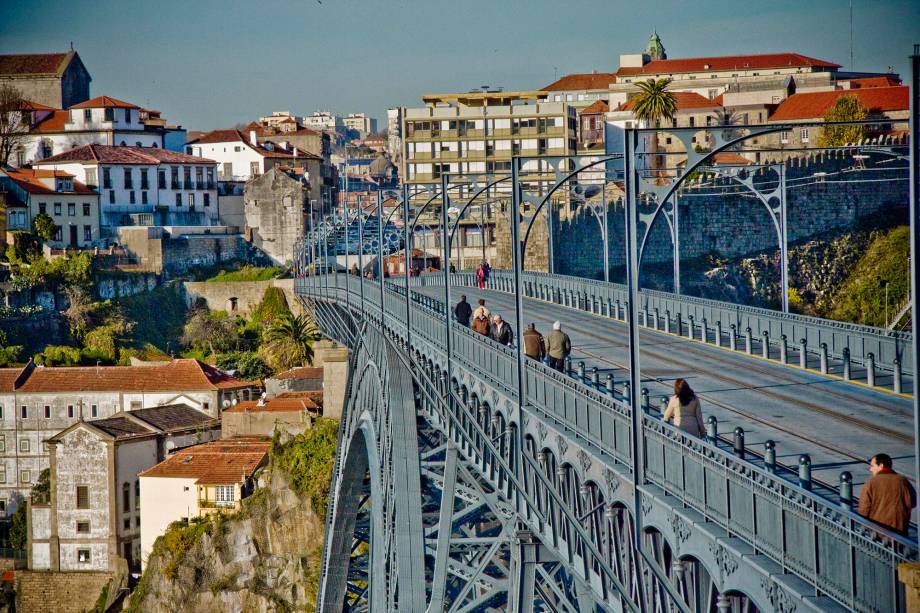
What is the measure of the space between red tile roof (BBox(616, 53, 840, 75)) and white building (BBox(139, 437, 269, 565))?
6965 centimetres

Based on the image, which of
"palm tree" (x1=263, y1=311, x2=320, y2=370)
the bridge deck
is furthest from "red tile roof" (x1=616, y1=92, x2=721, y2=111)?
the bridge deck

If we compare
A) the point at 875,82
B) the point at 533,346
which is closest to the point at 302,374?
the point at 533,346

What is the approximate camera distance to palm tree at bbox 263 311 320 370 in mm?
81500

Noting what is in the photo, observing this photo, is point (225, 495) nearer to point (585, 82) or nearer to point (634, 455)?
point (634, 455)

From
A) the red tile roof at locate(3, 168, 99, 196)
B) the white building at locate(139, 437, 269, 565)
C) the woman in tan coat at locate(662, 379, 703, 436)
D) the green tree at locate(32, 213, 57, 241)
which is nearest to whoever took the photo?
the woman in tan coat at locate(662, 379, 703, 436)

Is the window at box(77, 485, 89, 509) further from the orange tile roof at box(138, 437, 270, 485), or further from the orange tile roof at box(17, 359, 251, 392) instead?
the orange tile roof at box(17, 359, 251, 392)

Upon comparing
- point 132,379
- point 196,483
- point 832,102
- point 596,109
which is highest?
point 596,109

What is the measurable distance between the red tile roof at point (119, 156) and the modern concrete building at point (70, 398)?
2556cm

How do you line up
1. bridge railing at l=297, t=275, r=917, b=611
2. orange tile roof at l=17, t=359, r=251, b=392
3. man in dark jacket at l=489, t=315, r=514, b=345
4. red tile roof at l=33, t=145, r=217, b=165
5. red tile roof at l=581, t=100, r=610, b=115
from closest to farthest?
1. bridge railing at l=297, t=275, r=917, b=611
2. man in dark jacket at l=489, t=315, r=514, b=345
3. orange tile roof at l=17, t=359, r=251, b=392
4. red tile roof at l=33, t=145, r=217, b=165
5. red tile roof at l=581, t=100, r=610, b=115

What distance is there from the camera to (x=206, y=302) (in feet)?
301

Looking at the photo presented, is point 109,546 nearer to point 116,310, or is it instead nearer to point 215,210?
point 116,310

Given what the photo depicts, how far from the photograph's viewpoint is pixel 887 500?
10047mm

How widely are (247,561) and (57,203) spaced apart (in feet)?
139

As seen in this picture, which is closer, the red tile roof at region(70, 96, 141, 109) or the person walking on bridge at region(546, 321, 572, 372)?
the person walking on bridge at region(546, 321, 572, 372)
